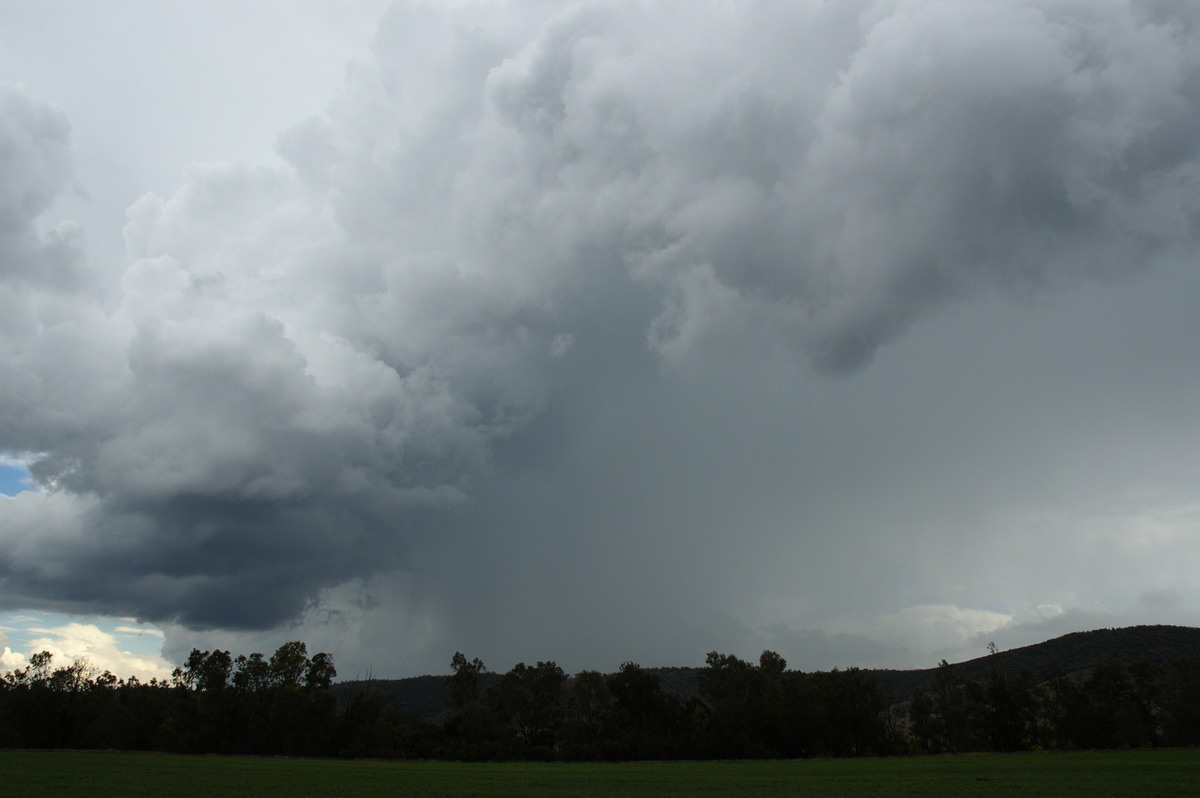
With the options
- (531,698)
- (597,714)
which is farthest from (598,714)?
(531,698)

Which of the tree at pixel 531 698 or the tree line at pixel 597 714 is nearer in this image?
the tree line at pixel 597 714

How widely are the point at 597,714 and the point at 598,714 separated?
0.19 m

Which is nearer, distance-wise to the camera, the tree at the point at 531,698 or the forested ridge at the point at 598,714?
the forested ridge at the point at 598,714

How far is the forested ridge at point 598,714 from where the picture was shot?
115 m

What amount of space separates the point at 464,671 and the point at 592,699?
31.3 m

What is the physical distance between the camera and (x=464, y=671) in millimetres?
147375

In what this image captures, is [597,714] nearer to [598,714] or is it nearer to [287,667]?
[598,714]

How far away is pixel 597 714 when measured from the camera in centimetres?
12738

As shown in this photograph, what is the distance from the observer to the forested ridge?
11481cm

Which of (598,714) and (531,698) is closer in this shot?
(598,714)

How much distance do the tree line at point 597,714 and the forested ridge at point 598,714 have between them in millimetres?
258

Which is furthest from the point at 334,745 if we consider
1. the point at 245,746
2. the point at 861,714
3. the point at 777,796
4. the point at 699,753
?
the point at 777,796

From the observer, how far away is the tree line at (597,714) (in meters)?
115

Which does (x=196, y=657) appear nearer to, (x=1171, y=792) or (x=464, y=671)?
(x=464, y=671)
